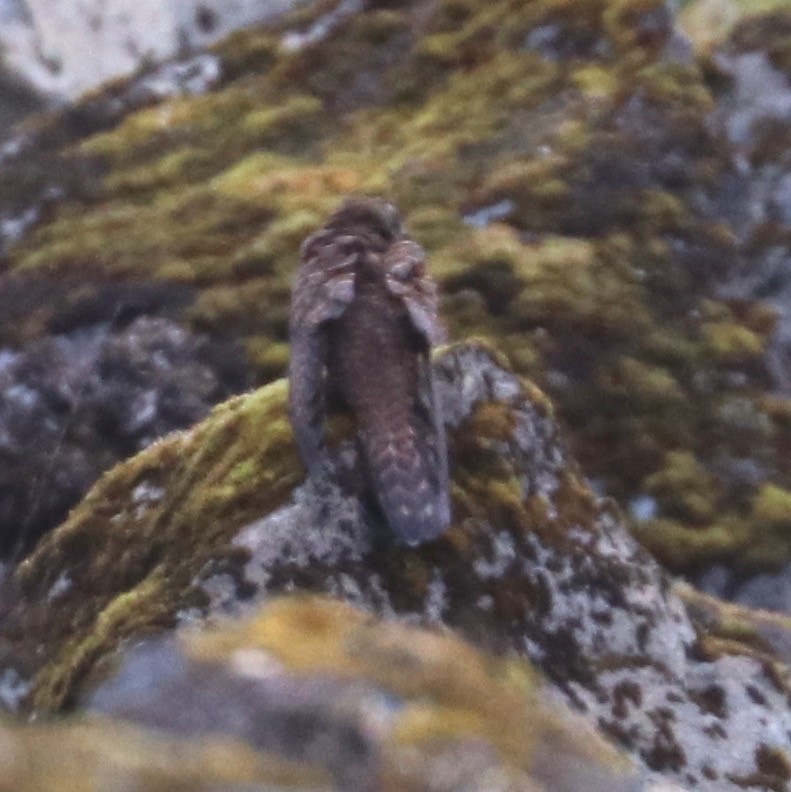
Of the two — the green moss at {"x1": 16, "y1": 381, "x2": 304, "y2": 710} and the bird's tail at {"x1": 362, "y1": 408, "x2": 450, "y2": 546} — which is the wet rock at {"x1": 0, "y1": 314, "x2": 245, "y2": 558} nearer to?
the green moss at {"x1": 16, "y1": 381, "x2": 304, "y2": 710}

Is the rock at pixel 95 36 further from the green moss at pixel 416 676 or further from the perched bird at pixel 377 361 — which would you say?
the green moss at pixel 416 676

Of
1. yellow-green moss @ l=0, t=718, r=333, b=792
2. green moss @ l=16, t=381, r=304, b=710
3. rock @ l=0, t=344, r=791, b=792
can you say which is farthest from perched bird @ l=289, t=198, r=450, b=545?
yellow-green moss @ l=0, t=718, r=333, b=792

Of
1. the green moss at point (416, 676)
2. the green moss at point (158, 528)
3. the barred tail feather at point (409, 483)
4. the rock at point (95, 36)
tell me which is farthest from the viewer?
A: the rock at point (95, 36)

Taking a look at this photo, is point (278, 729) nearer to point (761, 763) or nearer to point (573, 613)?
point (573, 613)

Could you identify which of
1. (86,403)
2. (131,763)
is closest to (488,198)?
(86,403)

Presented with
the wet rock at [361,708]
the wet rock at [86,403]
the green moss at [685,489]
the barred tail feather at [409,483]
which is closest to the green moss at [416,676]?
the wet rock at [361,708]
